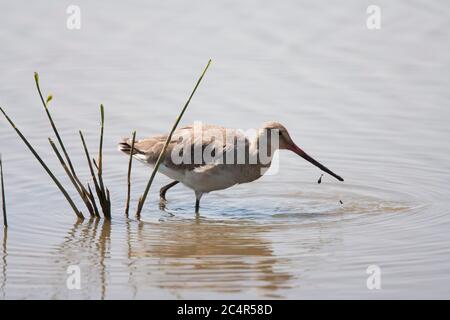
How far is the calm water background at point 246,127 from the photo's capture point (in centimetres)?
888

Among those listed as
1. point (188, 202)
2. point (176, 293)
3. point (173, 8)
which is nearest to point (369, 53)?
point (173, 8)

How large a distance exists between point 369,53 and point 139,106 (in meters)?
3.97

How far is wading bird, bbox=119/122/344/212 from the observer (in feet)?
→ 36.7

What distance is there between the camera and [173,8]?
17203 millimetres

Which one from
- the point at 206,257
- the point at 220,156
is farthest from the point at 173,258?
the point at 220,156

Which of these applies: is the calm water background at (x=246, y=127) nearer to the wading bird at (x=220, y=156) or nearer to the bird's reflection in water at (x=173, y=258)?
the bird's reflection in water at (x=173, y=258)

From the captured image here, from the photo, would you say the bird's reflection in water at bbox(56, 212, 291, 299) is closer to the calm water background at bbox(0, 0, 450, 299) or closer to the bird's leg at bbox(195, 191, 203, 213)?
the calm water background at bbox(0, 0, 450, 299)

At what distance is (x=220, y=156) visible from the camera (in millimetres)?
11219

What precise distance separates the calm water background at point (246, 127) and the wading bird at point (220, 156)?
35 cm

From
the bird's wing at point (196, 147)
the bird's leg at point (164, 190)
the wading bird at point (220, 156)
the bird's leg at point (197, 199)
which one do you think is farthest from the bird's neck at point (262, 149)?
the bird's leg at point (164, 190)

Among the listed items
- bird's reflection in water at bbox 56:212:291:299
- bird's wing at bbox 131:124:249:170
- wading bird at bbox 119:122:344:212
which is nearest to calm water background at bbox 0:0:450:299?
bird's reflection in water at bbox 56:212:291:299

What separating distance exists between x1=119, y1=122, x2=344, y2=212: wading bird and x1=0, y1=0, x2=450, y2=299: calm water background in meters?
0.35

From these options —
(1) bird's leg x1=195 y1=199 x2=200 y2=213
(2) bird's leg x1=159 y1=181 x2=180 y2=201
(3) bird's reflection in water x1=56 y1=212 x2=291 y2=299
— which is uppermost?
(2) bird's leg x1=159 y1=181 x2=180 y2=201

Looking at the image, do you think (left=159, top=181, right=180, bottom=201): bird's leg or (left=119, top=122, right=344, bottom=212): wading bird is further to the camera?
(left=159, top=181, right=180, bottom=201): bird's leg
